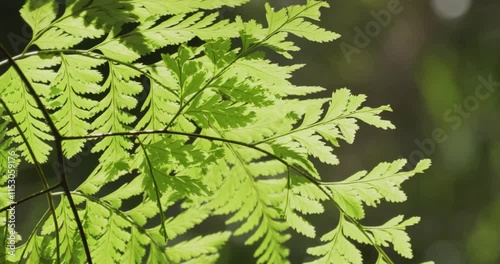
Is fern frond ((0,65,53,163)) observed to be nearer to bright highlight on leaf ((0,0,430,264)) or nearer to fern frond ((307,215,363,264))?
bright highlight on leaf ((0,0,430,264))

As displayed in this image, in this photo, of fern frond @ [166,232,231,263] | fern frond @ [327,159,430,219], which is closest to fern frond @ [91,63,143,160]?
fern frond @ [166,232,231,263]

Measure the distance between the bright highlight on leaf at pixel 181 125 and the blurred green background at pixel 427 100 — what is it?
4134 millimetres

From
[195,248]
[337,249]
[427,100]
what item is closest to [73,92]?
[195,248]

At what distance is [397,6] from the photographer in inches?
283

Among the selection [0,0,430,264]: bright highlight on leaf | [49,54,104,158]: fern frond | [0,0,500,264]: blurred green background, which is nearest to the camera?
[0,0,430,264]: bright highlight on leaf

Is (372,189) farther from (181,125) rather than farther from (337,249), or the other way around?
(181,125)

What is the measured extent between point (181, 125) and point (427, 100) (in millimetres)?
A: 5732

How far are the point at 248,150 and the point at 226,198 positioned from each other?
10cm

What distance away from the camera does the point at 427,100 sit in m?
6.30

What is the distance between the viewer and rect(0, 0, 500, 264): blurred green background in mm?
5855

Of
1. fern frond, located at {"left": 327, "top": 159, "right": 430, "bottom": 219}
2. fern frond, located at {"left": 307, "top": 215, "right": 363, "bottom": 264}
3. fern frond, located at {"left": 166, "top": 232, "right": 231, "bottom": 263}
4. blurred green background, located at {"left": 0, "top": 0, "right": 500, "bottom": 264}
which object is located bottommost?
blurred green background, located at {"left": 0, "top": 0, "right": 500, "bottom": 264}

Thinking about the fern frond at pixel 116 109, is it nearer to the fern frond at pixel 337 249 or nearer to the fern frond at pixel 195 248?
the fern frond at pixel 195 248

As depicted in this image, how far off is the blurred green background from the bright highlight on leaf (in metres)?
4.13

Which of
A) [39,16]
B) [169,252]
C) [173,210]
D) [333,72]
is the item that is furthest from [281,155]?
[333,72]
